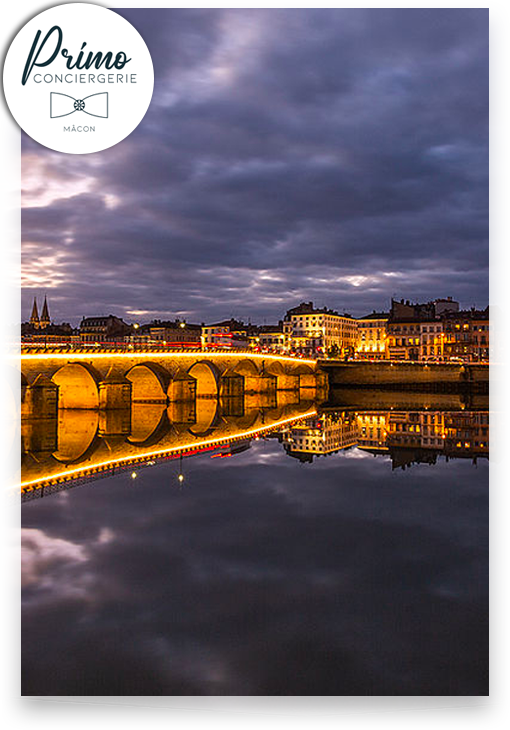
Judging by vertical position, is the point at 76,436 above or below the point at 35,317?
below

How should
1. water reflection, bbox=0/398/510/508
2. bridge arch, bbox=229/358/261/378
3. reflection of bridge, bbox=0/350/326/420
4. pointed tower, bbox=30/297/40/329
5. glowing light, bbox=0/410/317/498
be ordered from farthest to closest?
pointed tower, bbox=30/297/40/329, bridge arch, bbox=229/358/261/378, reflection of bridge, bbox=0/350/326/420, water reflection, bbox=0/398/510/508, glowing light, bbox=0/410/317/498

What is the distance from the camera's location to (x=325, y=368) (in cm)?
6900

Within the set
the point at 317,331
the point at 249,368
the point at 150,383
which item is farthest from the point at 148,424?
the point at 317,331

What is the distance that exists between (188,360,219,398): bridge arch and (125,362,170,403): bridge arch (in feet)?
22.6

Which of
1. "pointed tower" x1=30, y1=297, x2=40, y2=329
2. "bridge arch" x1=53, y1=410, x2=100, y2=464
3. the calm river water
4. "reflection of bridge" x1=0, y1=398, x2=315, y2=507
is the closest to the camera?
the calm river water

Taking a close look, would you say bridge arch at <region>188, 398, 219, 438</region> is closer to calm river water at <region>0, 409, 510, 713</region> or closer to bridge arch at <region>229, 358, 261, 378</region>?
bridge arch at <region>229, 358, 261, 378</region>

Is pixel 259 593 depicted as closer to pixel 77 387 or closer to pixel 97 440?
pixel 97 440

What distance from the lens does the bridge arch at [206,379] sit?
4843 centimetres

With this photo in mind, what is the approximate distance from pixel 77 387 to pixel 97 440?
12.6 meters

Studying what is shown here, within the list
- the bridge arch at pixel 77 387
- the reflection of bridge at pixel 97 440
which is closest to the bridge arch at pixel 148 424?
the reflection of bridge at pixel 97 440

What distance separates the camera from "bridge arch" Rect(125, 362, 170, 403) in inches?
1597

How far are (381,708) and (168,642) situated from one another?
217 cm

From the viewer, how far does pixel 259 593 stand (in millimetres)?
7141

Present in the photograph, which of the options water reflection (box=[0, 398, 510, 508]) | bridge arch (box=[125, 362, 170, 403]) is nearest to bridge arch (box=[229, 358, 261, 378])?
bridge arch (box=[125, 362, 170, 403])
